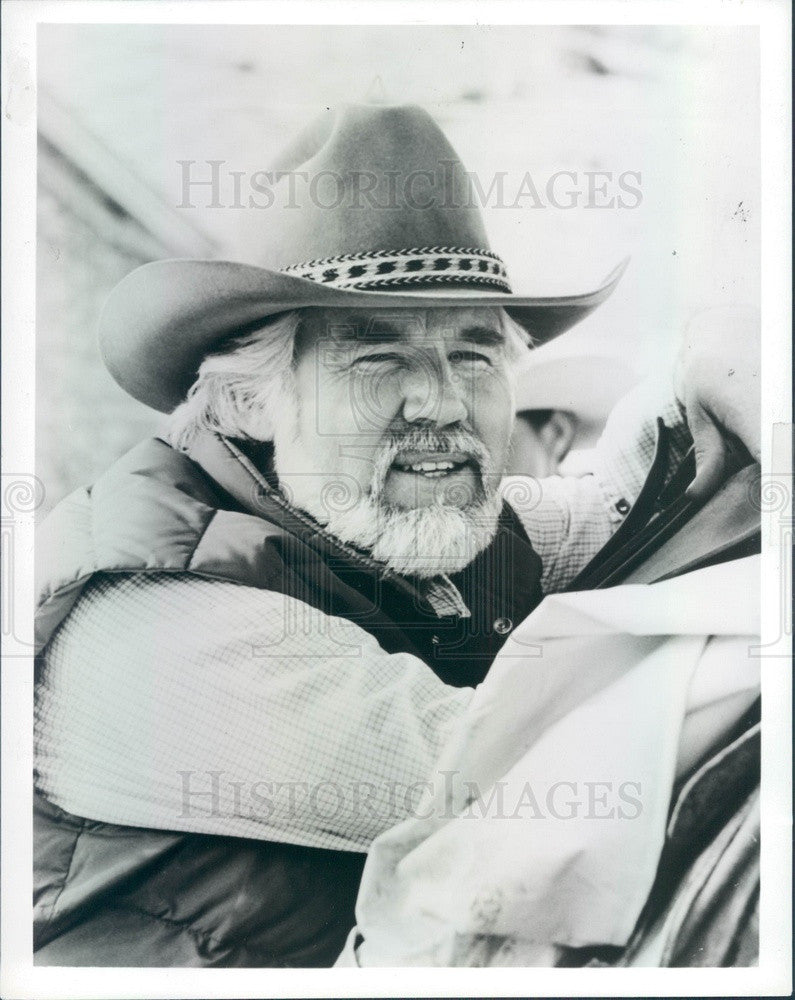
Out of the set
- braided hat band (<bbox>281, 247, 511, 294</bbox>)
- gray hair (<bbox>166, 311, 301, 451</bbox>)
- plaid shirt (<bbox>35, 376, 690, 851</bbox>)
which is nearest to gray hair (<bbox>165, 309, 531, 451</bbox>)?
gray hair (<bbox>166, 311, 301, 451</bbox>)

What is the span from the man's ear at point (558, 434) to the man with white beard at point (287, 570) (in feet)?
0.36

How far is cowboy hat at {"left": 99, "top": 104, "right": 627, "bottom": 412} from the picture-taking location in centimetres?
222

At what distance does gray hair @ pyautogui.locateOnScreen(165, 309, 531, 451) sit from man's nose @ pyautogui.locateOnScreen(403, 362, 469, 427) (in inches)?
7.6

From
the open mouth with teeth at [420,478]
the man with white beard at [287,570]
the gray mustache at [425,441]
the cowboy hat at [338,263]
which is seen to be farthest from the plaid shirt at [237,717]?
the cowboy hat at [338,263]

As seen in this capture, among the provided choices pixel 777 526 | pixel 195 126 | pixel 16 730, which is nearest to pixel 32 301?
pixel 195 126

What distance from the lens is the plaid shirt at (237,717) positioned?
224cm

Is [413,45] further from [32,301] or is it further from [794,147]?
[32,301]

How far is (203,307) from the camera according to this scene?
2.23 meters

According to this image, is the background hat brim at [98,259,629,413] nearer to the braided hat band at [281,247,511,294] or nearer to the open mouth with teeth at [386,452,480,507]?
the braided hat band at [281,247,511,294]

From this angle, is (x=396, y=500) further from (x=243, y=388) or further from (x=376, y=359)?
(x=243, y=388)

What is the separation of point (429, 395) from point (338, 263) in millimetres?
392

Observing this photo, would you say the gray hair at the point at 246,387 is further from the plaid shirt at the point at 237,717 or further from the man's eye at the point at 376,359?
the plaid shirt at the point at 237,717

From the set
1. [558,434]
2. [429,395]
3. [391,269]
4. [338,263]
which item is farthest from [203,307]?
[558,434]

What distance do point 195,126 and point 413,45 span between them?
59 cm
